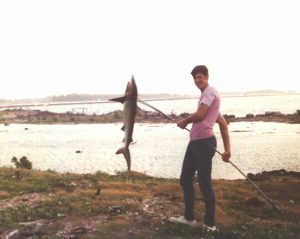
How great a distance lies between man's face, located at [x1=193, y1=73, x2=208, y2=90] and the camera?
28.5 feet

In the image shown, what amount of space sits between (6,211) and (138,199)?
3349 mm

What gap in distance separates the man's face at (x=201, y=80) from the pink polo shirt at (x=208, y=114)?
79mm

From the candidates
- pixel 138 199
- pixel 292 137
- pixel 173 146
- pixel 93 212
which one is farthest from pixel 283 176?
pixel 292 137

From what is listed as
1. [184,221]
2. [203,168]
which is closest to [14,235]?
[184,221]

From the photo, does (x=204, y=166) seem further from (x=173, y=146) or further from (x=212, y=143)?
(x=173, y=146)

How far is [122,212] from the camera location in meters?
10.9

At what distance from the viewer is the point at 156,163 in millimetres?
31688

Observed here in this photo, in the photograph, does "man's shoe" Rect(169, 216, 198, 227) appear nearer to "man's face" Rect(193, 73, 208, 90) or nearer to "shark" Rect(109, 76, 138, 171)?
"shark" Rect(109, 76, 138, 171)

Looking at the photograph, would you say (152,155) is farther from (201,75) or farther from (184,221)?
(201,75)

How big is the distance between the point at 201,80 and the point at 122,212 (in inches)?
155

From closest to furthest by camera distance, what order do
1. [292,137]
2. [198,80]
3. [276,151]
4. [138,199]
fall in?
[198,80] < [138,199] < [276,151] < [292,137]

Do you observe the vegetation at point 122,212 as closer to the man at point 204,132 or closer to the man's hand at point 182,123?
the man at point 204,132

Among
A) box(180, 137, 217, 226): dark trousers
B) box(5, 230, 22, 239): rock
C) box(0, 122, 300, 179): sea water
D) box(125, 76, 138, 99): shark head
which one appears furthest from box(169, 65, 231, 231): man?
box(0, 122, 300, 179): sea water

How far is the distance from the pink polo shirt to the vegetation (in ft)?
6.28
